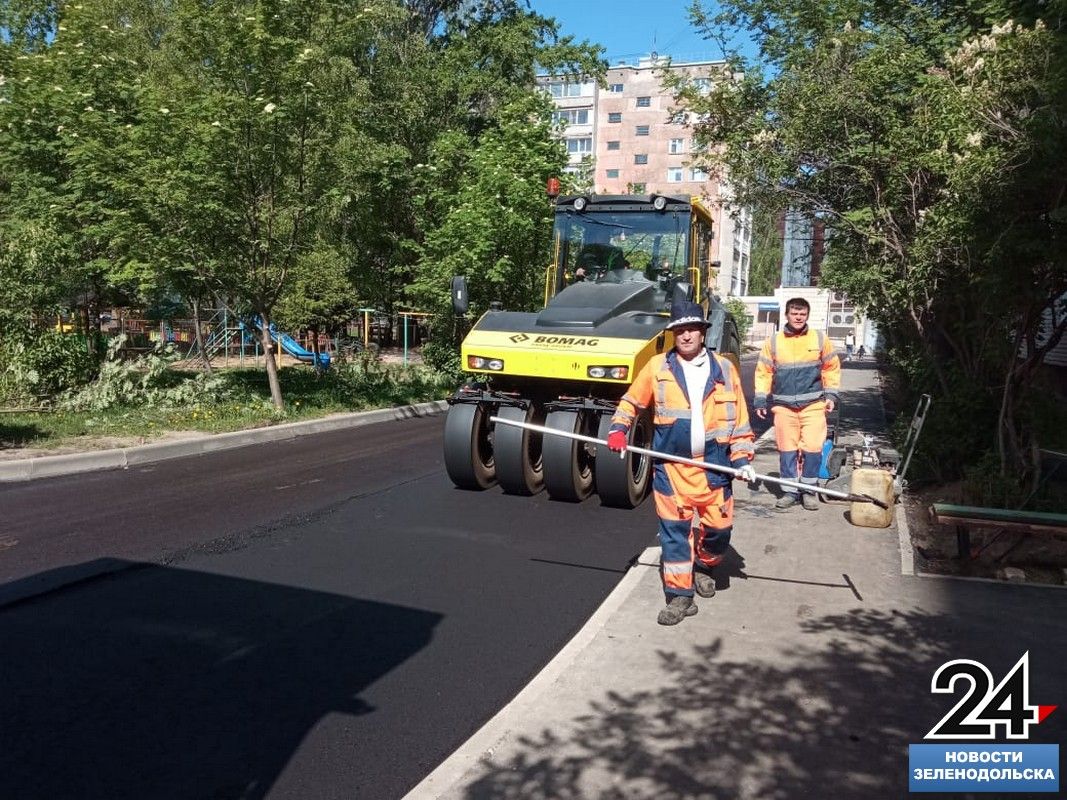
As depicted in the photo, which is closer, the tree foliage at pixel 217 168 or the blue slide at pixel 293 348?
the tree foliage at pixel 217 168

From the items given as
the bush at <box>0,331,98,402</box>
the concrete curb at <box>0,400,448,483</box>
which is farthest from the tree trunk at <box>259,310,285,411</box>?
the bush at <box>0,331,98,402</box>

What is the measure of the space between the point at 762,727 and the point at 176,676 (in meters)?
2.73

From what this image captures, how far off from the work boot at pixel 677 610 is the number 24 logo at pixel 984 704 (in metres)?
1.28

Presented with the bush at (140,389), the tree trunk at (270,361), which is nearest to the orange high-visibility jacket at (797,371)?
the tree trunk at (270,361)

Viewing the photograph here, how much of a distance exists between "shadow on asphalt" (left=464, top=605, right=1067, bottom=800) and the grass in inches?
354

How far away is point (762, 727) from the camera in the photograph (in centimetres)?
350

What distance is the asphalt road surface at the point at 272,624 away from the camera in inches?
134

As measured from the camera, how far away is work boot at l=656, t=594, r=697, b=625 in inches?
182

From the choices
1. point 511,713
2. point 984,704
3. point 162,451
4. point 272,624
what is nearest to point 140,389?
point 162,451

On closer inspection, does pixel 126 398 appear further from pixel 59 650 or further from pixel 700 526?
pixel 700 526

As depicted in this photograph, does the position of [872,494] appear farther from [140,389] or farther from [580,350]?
[140,389]

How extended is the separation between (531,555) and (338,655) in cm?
212

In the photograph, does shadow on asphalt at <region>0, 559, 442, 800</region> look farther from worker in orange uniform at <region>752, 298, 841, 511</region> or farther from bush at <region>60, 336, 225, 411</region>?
→ bush at <region>60, 336, 225, 411</region>

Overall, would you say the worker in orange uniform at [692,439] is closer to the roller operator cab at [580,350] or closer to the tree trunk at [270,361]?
the roller operator cab at [580,350]
